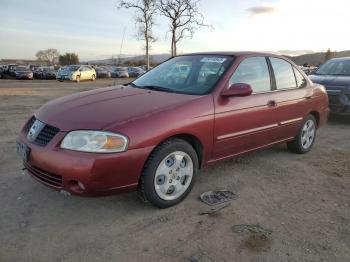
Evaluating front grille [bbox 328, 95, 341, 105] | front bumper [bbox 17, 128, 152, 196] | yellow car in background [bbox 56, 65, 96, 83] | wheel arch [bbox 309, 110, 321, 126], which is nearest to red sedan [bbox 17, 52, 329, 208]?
front bumper [bbox 17, 128, 152, 196]

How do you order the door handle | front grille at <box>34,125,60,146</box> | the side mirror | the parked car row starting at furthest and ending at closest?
1. the parked car row
2. the door handle
3. the side mirror
4. front grille at <box>34,125,60,146</box>

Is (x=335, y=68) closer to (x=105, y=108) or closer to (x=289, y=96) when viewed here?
(x=289, y=96)

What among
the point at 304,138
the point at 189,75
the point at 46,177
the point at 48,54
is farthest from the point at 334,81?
the point at 48,54

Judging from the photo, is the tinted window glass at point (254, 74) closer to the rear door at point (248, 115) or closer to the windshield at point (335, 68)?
the rear door at point (248, 115)

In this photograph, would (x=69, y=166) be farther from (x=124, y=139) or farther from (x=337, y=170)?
(x=337, y=170)

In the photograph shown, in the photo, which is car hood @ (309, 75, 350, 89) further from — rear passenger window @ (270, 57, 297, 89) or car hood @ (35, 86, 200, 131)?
car hood @ (35, 86, 200, 131)

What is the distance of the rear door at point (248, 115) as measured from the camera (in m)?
4.43

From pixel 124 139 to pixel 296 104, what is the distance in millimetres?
3116

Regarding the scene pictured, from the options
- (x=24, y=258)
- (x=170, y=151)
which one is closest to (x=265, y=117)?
(x=170, y=151)

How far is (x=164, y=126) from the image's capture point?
3.74m

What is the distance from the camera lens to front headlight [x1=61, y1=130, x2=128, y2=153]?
3.46 metres

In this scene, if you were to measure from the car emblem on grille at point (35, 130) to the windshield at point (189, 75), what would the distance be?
1451 mm

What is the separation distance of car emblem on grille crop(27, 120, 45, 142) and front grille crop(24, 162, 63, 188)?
0.87 feet

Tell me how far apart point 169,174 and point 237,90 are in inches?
47.9
